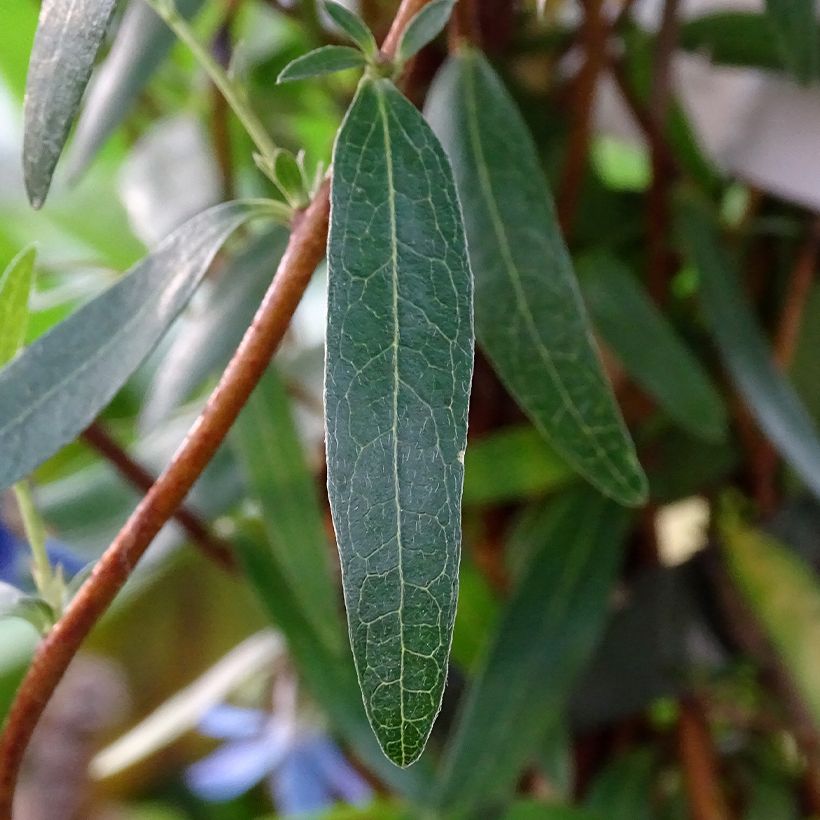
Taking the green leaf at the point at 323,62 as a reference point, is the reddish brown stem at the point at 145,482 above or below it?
below

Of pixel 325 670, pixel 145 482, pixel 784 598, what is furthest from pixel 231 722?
pixel 784 598

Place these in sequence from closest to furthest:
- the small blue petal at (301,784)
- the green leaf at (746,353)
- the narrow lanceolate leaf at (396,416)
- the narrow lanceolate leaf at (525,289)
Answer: the narrow lanceolate leaf at (396,416) → the narrow lanceolate leaf at (525,289) → the green leaf at (746,353) → the small blue petal at (301,784)

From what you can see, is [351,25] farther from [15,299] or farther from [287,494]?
[287,494]

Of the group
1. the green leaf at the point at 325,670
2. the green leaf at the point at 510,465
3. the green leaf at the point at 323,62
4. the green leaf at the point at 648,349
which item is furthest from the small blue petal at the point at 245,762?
the green leaf at the point at 323,62

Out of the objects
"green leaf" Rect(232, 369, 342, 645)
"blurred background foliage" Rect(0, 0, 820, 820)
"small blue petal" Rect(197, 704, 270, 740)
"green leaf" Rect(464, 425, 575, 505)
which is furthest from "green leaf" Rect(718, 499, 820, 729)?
"small blue petal" Rect(197, 704, 270, 740)

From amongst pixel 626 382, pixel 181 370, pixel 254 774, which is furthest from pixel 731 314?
pixel 254 774

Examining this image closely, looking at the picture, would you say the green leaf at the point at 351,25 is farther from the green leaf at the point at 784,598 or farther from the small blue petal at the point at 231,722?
the small blue petal at the point at 231,722

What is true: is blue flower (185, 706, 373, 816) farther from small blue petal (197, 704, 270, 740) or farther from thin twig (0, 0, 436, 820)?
thin twig (0, 0, 436, 820)
